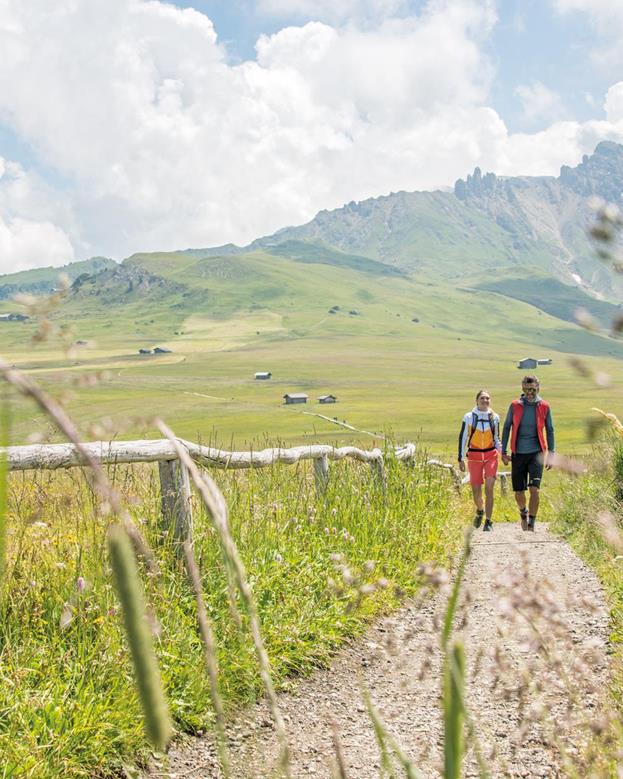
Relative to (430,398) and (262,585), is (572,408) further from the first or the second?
(262,585)

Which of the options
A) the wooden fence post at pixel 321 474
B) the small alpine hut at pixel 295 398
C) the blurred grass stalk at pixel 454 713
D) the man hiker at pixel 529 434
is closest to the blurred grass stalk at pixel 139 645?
the blurred grass stalk at pixel 454 713

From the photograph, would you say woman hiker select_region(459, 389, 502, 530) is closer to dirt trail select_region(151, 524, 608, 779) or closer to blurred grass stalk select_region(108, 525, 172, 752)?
dirt trail select_region(151, 524, 608, 779)

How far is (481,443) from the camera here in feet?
37.9

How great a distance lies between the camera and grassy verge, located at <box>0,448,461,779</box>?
362cm

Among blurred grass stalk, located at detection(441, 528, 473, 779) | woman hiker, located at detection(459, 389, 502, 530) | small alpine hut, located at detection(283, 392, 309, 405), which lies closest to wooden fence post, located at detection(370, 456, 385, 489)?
woman hiker, located at detection(459, 389, 502, 530)

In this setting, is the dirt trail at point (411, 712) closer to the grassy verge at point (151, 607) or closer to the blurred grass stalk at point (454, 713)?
the grassy verge at point (151, 607)

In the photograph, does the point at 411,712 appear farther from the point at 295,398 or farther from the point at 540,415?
the point at 295,398

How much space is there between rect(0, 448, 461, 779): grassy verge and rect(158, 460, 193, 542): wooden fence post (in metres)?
0.12

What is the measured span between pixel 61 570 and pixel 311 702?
1677 millimetres

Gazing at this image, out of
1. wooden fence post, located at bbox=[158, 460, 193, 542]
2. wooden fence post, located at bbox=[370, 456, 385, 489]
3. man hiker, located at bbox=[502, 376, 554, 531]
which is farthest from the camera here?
man hiker, located at bbox=[502, 376, 554, 531]

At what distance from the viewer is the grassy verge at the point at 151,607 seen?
11.9 ft

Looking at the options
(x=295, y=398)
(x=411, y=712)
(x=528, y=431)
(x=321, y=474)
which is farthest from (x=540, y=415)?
(x=295, y=398)

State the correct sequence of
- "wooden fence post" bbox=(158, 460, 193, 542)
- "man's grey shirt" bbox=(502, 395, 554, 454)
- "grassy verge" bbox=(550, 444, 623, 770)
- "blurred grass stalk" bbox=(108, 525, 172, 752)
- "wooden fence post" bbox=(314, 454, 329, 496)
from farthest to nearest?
"man's grey shirt" bbox=(502, 395, 554, 454), "wooden fence post" bbox=(314, 454, 329, 496), "wooden fence post" bbox=(158, 460, 193, 542), "grassy verge" bbox=(550, 444, 623, 770), "blurred grass stalk" bbox=(108, 525, 172, 752)

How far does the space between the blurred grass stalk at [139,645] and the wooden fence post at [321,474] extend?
7.15 m
